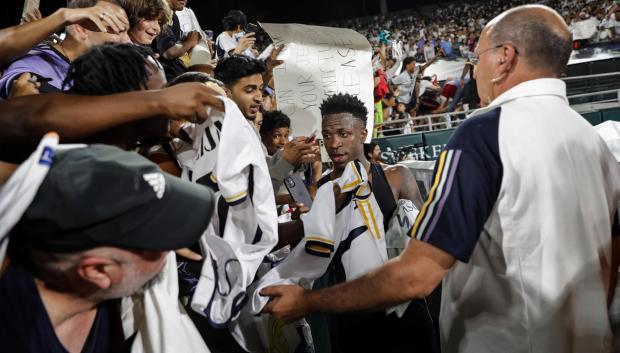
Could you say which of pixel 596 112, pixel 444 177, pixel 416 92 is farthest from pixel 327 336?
pixel 416 92

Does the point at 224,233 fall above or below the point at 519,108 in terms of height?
below

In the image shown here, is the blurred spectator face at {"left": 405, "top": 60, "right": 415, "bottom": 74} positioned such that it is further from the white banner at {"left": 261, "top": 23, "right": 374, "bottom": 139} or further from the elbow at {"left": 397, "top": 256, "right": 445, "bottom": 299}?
the elbow at {"left": 397, "top": 256, "right": 445, "bottom": 299}

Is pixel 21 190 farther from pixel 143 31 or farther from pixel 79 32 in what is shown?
pixel 143 31

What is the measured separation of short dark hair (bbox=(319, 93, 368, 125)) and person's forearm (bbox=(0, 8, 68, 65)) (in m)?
2.28

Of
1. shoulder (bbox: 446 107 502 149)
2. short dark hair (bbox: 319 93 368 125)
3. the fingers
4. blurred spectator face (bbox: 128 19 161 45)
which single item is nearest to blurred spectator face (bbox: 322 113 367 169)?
short dark hair (bbox: 319 93 368 125)

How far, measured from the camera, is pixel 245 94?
3555 millimetres

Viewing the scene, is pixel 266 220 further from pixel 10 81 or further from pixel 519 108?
pixel 10 81

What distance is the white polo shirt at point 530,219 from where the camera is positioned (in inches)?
65.5

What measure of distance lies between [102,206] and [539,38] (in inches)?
57.3

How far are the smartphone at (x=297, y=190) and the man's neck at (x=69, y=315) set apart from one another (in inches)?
57.8

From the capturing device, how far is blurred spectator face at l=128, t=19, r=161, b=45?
9.35ft

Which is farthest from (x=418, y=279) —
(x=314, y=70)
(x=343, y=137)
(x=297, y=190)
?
(x=314, y=70)

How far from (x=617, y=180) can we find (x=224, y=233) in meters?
1.33

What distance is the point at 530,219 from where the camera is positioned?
1672 mm
